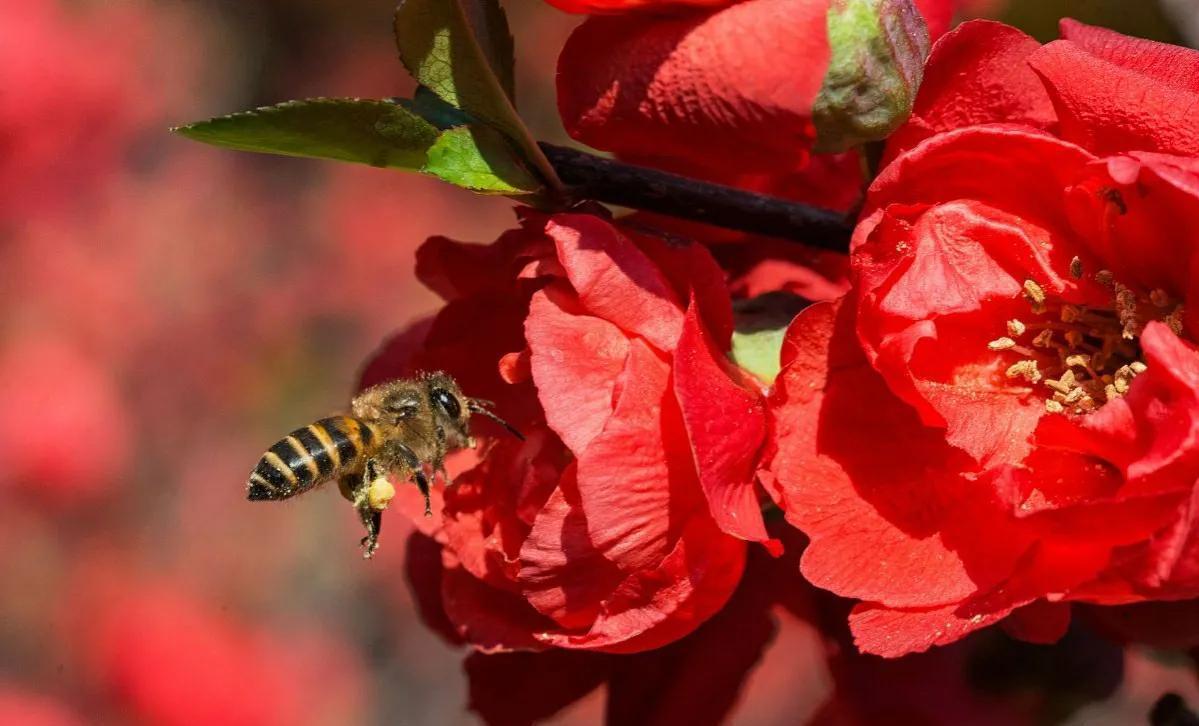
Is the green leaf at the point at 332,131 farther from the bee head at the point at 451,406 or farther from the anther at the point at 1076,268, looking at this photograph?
the anther at the point at 1076,268

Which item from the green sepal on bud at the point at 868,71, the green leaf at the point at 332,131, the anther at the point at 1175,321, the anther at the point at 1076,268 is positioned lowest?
the anther at the point at 1175,321

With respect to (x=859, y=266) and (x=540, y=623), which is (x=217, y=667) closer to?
(x=540, y=623)

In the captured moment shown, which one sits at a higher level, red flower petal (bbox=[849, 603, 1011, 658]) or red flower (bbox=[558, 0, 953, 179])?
red flower (bbox=[558, 0, 953, 179])

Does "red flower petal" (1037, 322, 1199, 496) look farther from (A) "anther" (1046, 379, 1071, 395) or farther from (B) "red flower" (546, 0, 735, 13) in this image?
(B) "red flower" (546, 0, 735, 13)

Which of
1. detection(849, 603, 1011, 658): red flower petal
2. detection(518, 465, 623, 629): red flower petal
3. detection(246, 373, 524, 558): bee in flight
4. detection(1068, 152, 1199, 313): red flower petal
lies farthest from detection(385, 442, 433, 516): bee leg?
detection(1068, 152, 1199, 313): red flower petal

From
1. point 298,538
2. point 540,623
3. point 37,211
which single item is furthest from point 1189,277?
point 37,211

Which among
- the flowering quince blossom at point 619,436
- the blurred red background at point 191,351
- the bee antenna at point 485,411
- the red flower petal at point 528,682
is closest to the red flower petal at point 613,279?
the flowering quince blossom at point 619,436

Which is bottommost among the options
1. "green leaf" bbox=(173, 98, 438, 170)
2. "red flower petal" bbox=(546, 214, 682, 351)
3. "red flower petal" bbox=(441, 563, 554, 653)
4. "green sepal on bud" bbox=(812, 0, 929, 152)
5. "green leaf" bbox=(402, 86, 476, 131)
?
"red flower petal" bbox=(441, 563, 554, 653)
